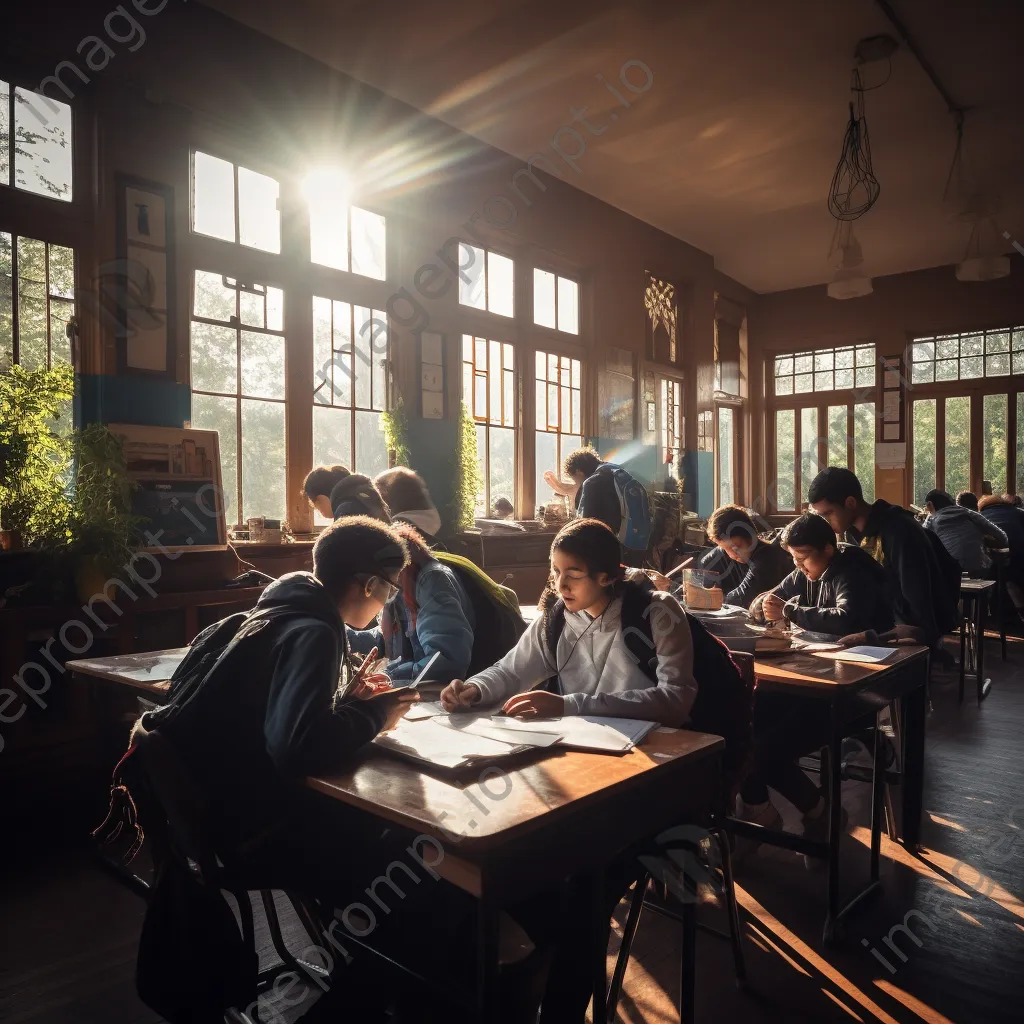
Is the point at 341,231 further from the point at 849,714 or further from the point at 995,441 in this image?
the point at 995,441

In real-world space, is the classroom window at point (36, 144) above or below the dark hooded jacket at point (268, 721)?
above

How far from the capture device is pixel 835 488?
12.7 feet

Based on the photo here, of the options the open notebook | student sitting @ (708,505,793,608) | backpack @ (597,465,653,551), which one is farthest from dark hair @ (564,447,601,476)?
the open notebook

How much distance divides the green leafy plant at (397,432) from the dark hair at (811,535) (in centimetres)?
306

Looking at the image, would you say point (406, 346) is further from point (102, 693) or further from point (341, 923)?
point (341, 923)

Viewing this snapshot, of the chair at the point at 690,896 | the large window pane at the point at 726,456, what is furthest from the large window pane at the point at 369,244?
the large window pane at the point at 726,456

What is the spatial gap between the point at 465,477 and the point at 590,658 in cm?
390

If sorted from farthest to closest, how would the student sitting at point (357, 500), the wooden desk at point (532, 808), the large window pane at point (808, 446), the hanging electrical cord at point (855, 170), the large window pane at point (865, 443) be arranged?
the large window pane at point (808, 446) < the large window pane at point (865, 443) < the hanging electrical cord at point (855, 170) < the student sitting at point (357, 500) < the wooden desk at point (532, 808)

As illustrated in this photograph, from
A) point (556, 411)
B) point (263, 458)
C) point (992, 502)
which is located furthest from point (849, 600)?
point (992, 502)

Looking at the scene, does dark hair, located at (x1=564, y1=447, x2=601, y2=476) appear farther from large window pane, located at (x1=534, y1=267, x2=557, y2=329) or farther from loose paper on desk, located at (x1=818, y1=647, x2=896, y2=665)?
loose paper on desk, located at (x1=818, y1=647, x2=896, y2=665)

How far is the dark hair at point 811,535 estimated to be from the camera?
3455 millimetres

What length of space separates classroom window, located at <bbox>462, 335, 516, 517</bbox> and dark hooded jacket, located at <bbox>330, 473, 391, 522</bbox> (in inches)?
128

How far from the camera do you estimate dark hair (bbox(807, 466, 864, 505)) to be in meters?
3.86

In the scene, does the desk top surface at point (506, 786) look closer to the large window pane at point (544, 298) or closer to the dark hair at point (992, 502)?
the large window pane at point (544, 298)
